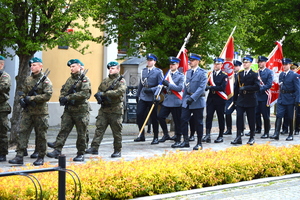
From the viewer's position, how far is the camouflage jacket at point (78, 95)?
978cm

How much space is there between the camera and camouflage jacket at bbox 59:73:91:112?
9.78 metres

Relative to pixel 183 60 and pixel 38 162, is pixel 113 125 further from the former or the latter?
pixel 183 60

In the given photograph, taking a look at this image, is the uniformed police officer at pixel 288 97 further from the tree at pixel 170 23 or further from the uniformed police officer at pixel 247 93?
the tree at pixel 170 23

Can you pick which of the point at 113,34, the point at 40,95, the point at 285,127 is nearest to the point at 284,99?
the point at 285,127

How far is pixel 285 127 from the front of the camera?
15789 mm

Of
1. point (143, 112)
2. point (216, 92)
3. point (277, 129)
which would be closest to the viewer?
point (143, 112)

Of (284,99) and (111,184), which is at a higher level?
(284,99)

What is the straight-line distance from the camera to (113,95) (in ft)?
34.0

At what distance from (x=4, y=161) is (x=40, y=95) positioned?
1.44m

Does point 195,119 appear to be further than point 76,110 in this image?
Yes

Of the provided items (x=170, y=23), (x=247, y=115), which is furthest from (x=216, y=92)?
(x=170, y=23)

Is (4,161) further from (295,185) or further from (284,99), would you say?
(284,99)

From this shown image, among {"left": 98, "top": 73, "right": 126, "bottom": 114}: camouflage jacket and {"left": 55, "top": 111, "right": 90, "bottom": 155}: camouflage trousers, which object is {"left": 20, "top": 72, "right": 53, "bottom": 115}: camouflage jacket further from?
{"left": 98, "top": 73, "right": 126, "bottom": 114}: camouflage jacket

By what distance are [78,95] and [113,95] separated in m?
0.82
